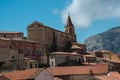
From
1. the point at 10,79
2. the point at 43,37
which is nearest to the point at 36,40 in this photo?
the point at 43,37

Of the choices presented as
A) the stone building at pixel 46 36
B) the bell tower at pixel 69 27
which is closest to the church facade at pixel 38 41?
the stone building at pixel 46 36

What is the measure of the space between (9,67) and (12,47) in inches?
328

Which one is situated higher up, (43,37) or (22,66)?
(43,37)

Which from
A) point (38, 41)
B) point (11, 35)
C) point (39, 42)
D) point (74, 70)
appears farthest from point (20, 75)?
point (11, 35)

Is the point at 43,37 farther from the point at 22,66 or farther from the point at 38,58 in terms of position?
the point at 22,66

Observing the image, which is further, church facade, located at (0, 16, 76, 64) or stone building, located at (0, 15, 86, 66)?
church facade, located at (0, 16, 76, 64)

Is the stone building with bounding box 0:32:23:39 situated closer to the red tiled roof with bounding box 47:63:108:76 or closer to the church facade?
the church facade

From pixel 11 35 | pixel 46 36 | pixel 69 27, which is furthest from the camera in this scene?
pixel 69 27

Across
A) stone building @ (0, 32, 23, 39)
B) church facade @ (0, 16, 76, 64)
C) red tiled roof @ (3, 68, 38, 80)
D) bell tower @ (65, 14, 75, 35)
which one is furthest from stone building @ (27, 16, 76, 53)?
red tiled roof @ (3, 68, 38, 80)

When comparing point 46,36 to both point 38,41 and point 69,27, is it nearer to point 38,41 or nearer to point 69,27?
point 38,41

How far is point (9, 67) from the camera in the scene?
7556 cm

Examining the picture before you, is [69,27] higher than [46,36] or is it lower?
higher

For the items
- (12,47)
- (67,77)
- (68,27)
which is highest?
(68,27)

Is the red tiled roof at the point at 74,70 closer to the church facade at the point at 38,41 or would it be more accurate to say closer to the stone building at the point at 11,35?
the church facade at the point at 38,41
